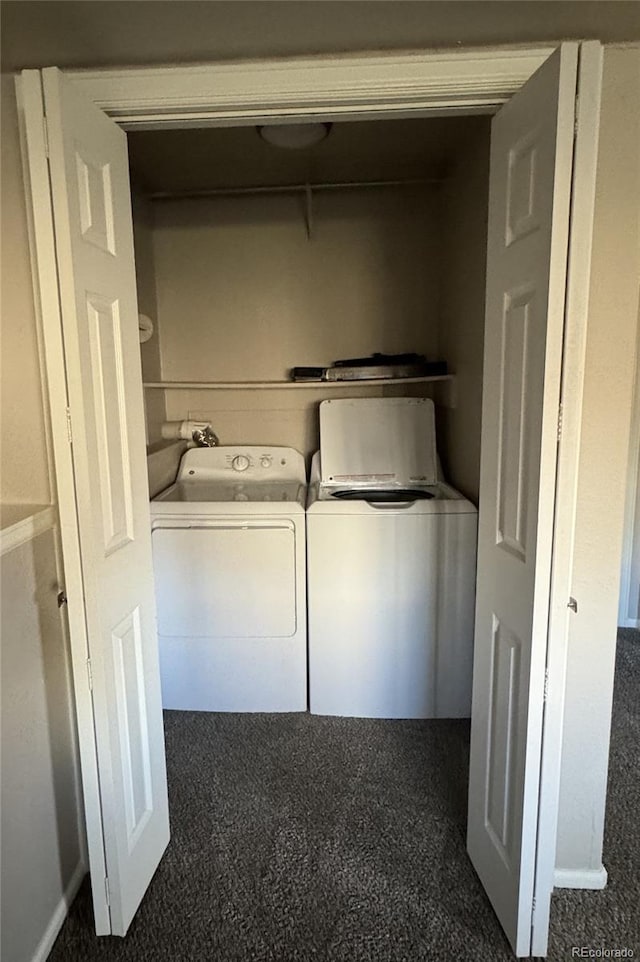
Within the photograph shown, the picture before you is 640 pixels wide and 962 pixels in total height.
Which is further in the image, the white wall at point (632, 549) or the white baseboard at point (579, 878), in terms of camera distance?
the white wall at point (632, 549)

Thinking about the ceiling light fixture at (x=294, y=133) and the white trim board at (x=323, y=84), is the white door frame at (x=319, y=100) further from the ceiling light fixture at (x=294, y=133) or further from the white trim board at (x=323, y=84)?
the ceiling light fixture at (x=294, y=133)

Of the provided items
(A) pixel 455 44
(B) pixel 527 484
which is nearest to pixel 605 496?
(B) pixel 527 484

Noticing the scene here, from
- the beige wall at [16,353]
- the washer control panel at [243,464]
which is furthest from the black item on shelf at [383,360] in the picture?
the beige wall at [16,353]

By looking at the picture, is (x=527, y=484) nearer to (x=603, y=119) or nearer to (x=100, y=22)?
(x=603, y=119)

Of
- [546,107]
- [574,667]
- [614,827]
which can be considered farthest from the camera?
[614,827]

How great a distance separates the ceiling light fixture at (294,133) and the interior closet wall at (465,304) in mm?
607

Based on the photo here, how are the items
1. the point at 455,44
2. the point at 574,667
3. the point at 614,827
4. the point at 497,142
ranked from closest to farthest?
the point at 455,44, the point at 497,142, the point at 574,667, the point at 614,827

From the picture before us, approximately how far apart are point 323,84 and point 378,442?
5.71 ft

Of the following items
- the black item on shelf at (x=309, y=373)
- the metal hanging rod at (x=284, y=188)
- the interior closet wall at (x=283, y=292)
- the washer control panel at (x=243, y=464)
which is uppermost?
the metal hanging rod at (x=284, y=188)

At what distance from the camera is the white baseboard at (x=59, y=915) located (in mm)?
1396

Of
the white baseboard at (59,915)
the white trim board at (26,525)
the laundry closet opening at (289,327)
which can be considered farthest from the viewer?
Answer: the laundry closet opening at (289,327)

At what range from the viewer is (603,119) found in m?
1.33

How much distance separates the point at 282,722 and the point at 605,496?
63.7 inches
